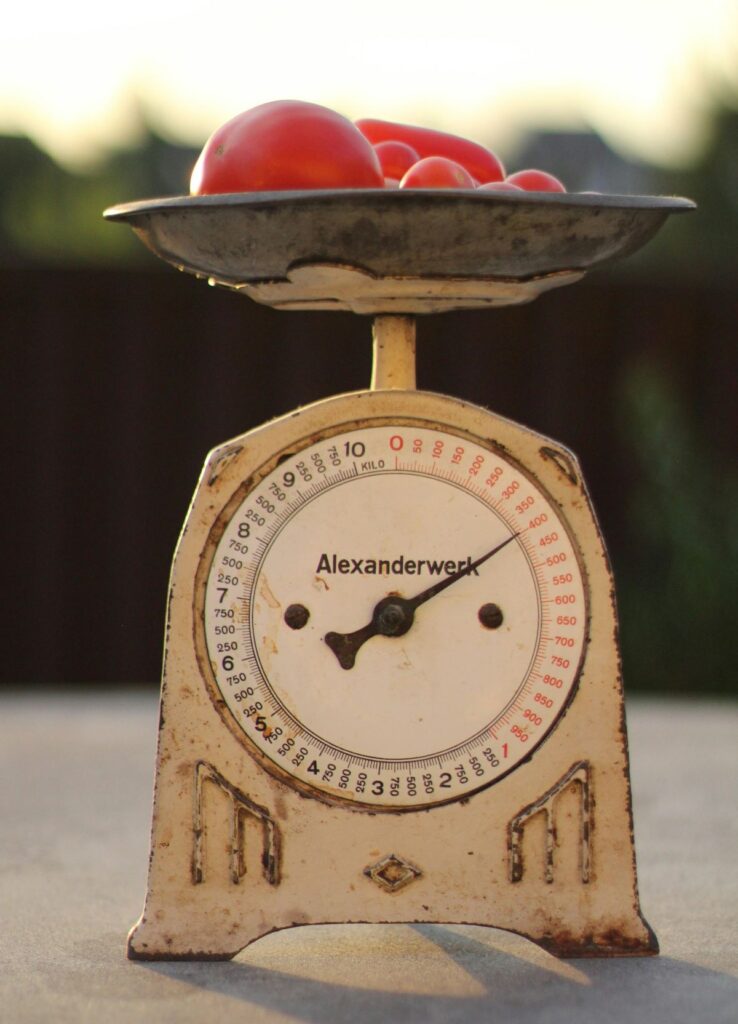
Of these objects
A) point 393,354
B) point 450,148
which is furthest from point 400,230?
point 450,148

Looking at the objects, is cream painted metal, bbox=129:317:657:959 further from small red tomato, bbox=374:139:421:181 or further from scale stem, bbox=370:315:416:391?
small red tomato, bbox=374:139:421:181

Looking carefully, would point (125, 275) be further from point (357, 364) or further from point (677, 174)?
point (677, 174)

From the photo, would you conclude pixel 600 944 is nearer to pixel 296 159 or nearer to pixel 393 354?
pixel 393 354

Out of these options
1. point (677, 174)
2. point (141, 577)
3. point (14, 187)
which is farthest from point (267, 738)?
point (14, 187)

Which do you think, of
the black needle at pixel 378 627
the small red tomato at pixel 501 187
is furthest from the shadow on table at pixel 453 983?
the small red tomato at pixel 501 187

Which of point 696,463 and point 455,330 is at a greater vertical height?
point 455,330
